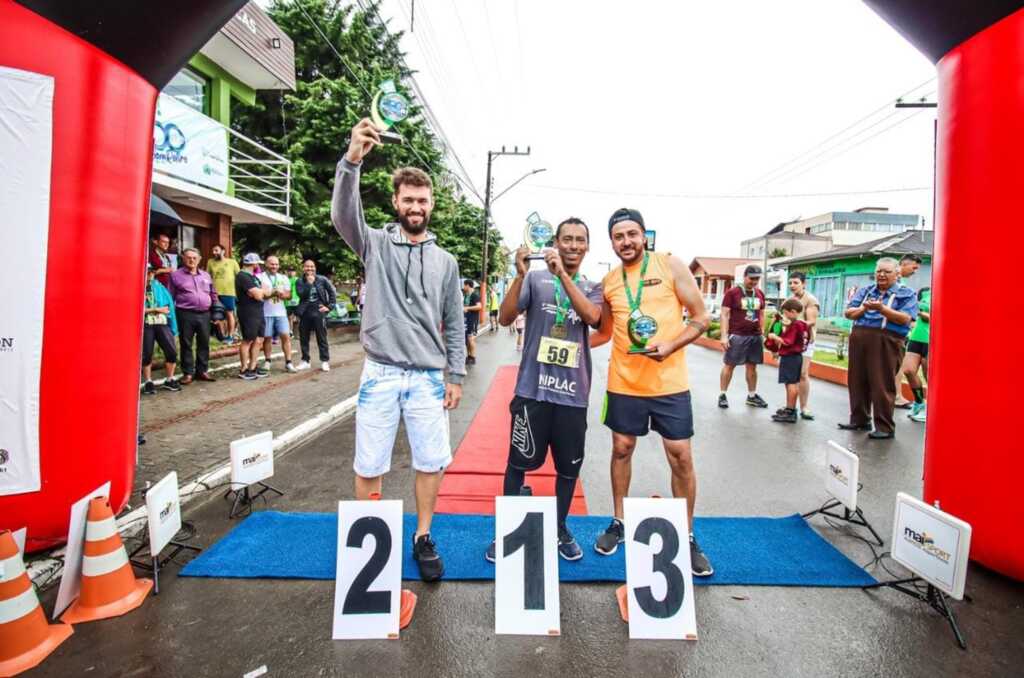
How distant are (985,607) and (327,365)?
9.26m

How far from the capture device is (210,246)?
13992 mm

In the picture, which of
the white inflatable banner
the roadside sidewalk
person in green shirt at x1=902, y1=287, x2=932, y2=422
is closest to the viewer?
the white inflatable banner

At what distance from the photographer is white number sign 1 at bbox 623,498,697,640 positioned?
7.75 feet

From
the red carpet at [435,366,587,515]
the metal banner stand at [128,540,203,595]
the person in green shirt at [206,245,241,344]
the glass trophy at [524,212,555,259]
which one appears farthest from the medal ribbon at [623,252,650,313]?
the person in green shirt at [206,245,241,344]

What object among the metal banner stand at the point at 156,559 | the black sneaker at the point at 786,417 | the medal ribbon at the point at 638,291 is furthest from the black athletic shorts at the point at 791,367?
the metal banner stand at the point at 156,559

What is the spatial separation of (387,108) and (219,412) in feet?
16.4

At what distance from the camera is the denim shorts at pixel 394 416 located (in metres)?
2.75

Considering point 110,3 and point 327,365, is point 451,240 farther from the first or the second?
point 110,3

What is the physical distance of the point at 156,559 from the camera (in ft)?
8.89

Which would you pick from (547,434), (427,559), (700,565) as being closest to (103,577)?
(427,559)

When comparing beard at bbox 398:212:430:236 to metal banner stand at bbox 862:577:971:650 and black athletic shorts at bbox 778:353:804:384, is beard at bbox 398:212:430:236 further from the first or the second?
black athletic shorts at bbox 778:353:804:384

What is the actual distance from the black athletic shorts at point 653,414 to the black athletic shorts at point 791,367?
4.45 metres

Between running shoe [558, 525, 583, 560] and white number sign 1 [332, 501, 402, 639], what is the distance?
1015 mm

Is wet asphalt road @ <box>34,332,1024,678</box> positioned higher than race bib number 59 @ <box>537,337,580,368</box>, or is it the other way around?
race bib number 59 @ <box>537,337,580,368</box>
